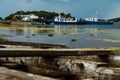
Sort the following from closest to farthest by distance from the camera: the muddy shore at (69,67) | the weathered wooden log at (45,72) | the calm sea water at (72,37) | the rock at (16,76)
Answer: the rock at (16,76), the muddy shore at (69,67), the weathered wooden log at (45,72), the calm sea water at (72,37)

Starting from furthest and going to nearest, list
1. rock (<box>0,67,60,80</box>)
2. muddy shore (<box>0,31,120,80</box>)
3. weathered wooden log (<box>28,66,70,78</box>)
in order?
weathered wooden log (<box>28,66,70,78</box>) < muddy shore (<box>0,31,120,80</box>) < rock (<box>0,67,60,80</box>)

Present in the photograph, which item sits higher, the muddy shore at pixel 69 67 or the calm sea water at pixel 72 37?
the muddy shore at pixel 69 67

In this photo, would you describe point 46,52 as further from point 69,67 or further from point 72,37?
point 72,37

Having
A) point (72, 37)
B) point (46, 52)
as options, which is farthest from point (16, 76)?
point (72, 37)

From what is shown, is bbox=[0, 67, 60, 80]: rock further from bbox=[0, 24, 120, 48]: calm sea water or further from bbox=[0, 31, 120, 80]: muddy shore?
bbox=[0, 24, 120, 48]: calm sea water

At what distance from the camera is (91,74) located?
1308cm

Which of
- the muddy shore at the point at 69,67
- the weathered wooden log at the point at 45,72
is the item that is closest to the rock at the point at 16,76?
the muddy shore at the point at 69,67

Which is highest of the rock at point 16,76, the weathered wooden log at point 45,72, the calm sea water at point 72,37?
the rock at point 16,76

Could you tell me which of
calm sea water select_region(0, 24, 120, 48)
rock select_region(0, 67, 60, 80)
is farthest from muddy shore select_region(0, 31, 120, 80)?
calm sea water select_region(0, 24, 120, 48)

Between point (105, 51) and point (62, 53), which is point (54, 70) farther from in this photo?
point (105, 51)

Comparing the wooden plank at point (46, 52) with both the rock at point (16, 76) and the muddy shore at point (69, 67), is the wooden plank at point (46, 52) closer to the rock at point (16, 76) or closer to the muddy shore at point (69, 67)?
the muddy shore at point (69, 67)

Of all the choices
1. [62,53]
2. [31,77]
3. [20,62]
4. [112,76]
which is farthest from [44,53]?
[31,77]

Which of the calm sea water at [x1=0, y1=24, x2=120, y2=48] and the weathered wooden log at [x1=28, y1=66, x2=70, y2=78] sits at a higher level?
the weathered wooden log at [x1=28, y1=66, x2=70, y2=78]

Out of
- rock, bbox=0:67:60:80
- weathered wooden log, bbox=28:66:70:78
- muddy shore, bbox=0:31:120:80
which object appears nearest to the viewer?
rock, bbox=0:67:60:80
